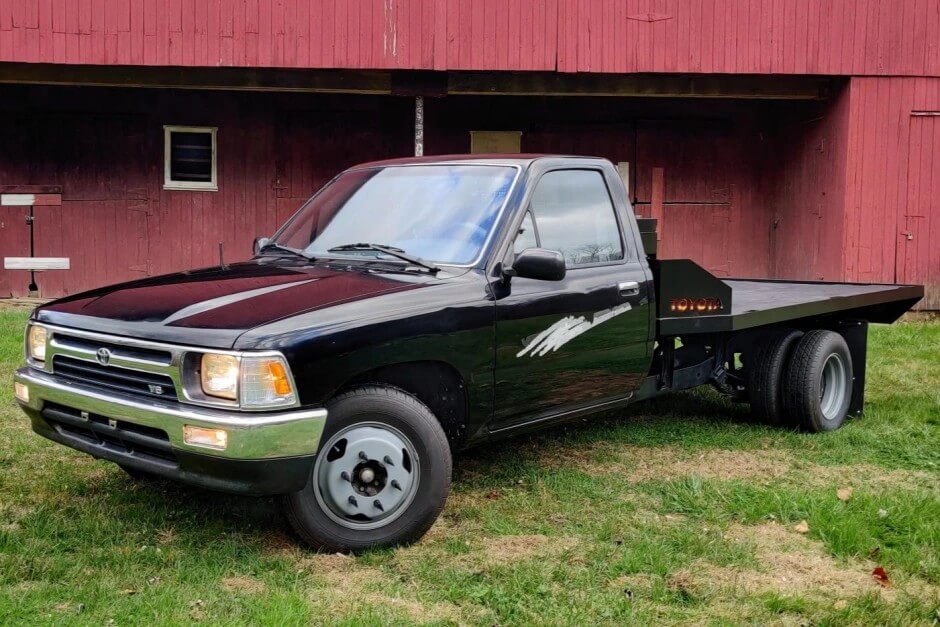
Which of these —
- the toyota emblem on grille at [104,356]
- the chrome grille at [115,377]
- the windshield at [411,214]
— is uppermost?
the windshield at [411,214]

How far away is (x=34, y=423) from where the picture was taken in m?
4.18

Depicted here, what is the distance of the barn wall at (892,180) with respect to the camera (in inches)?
556

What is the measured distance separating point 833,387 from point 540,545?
11.2 ft

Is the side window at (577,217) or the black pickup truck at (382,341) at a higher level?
the side window at (577,217)

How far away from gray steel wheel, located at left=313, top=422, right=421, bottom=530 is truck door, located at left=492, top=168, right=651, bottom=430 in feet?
2.18

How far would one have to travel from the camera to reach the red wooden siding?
13219mm

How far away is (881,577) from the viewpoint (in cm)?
374

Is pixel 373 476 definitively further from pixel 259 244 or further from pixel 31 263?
pixel 31 263

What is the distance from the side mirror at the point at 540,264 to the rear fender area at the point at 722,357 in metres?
1.49

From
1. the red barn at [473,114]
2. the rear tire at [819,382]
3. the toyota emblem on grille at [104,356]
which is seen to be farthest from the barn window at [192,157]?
the toyota emblem on grille at [104,356]

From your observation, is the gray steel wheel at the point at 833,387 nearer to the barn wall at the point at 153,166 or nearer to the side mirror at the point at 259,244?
the side mirror at the point at 259,244

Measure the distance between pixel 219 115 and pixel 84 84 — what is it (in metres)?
2.14

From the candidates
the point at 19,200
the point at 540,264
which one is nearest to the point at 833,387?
the point at 540,264

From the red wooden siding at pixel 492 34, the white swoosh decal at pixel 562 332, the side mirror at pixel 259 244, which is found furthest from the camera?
the red wooden siding at pixel 492 34
